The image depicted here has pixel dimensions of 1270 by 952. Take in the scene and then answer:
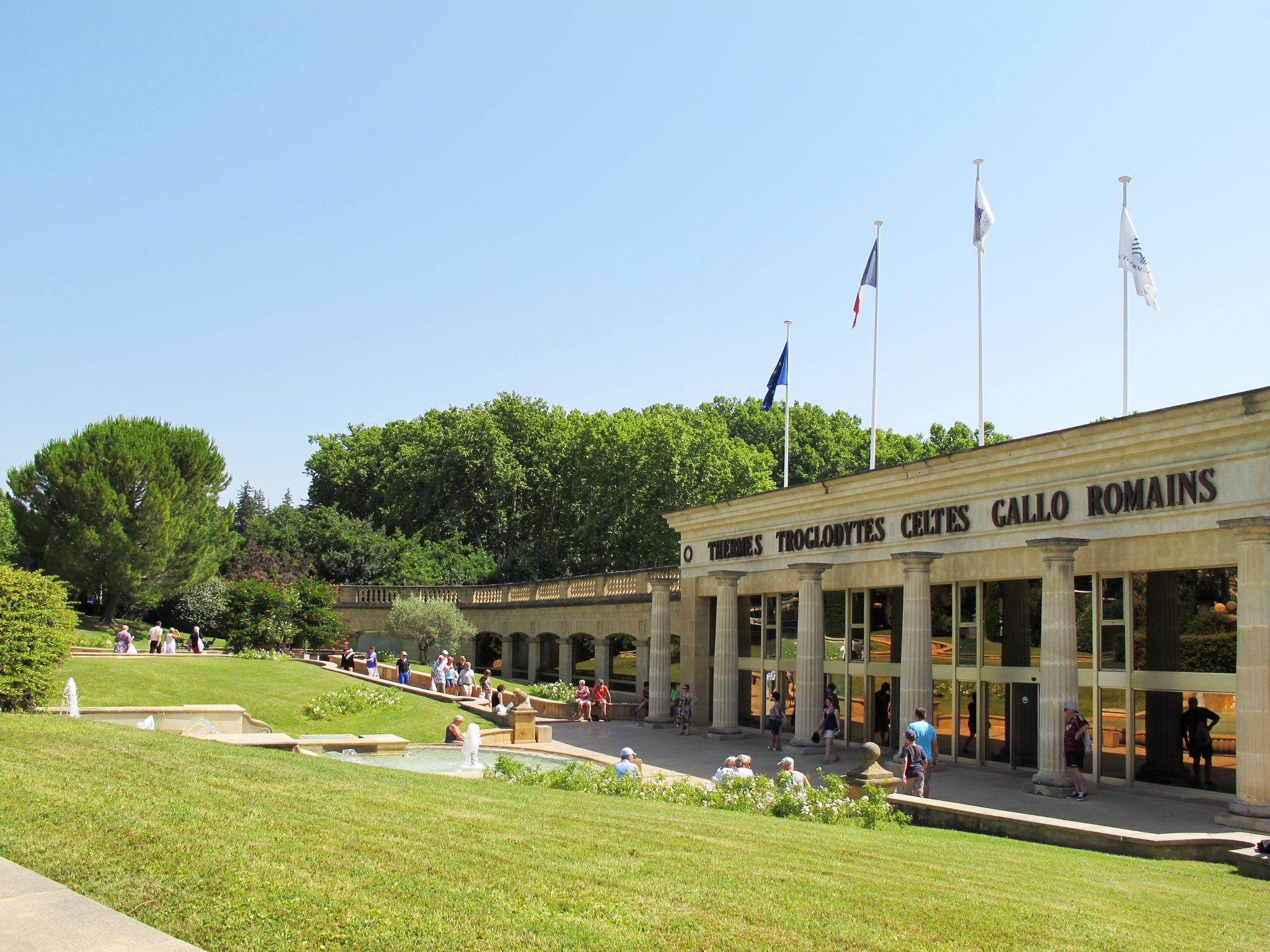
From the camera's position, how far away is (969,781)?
2244 cm

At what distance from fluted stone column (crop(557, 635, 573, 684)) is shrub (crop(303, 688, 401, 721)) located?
1636cm

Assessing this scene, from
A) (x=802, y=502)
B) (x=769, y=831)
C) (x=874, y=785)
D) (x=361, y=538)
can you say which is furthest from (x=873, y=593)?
(x=361, y=538)

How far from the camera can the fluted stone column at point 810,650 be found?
28.6 metres

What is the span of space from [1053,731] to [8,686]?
63.1ft

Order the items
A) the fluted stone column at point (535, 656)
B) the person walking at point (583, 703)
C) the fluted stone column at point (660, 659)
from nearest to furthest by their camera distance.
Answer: the fluted stone column at point (660, 659), the person walking at point (583, 703), the fluted stone column at point (535, 656)

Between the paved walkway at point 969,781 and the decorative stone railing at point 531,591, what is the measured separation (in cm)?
703

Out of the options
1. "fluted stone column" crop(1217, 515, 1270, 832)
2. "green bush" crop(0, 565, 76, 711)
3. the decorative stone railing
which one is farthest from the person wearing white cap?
the decorative stone railing

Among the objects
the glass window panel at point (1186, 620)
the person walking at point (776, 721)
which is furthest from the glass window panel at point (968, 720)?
the person walking at point (776, 721)

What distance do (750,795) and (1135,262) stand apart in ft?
53.6

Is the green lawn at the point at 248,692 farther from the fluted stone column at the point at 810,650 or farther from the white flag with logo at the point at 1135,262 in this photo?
the white flag with logo at the point at 1135,262

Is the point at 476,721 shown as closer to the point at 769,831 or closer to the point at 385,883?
the point at 769,831

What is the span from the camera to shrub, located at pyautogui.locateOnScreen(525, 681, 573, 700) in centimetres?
3851

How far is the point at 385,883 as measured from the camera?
779 centimetres

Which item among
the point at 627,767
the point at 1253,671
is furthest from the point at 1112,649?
the point at 627,767
